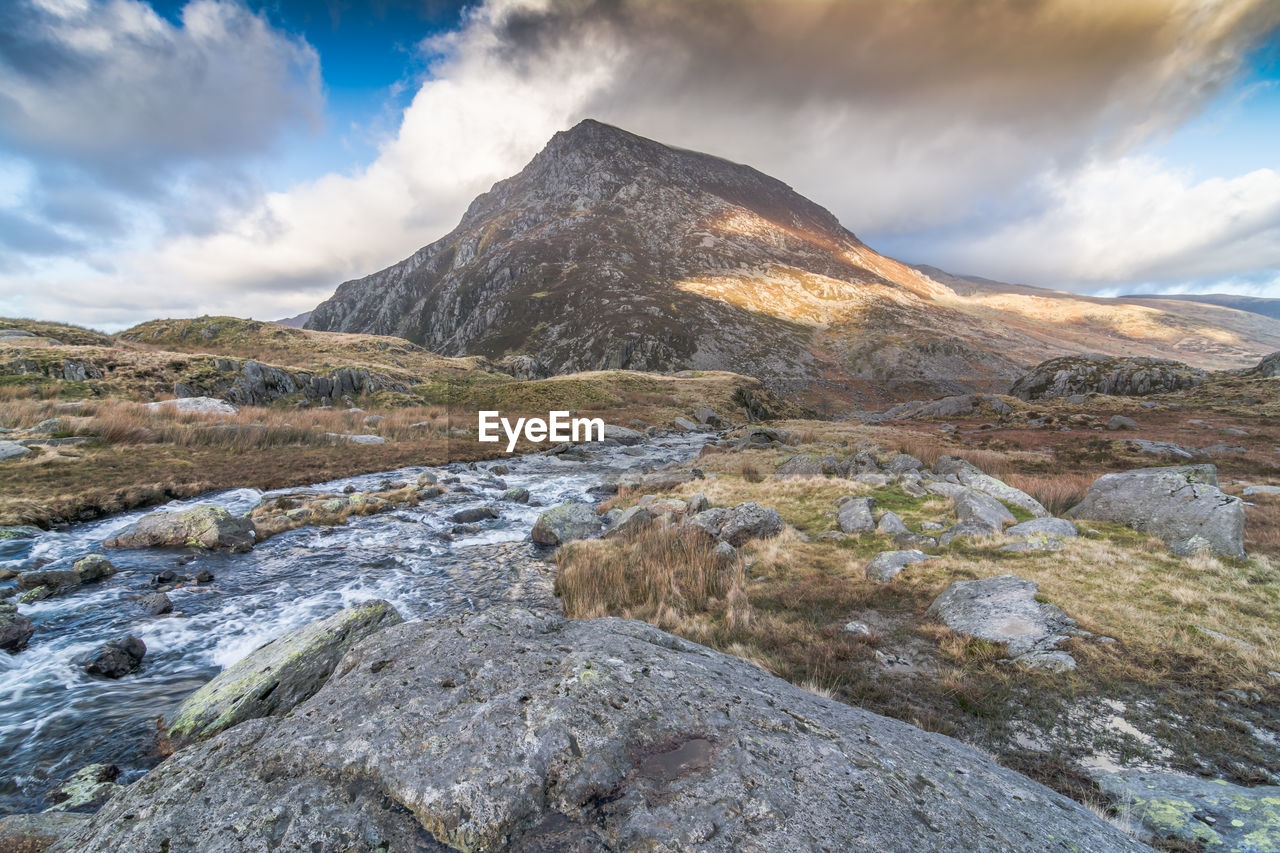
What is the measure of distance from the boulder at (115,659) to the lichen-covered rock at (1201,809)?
47.2 feet

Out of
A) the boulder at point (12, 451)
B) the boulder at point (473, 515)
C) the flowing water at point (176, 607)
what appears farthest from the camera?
the boulder at point (473, 515)

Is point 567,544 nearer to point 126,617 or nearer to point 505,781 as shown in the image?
point 126,617

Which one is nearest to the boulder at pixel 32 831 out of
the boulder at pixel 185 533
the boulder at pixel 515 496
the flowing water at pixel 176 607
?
the flowing water at pixel 176 607

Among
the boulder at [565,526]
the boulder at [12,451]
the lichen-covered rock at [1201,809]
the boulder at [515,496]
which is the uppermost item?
the boulder at [12,451]

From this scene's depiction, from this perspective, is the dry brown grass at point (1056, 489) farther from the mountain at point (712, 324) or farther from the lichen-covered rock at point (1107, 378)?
the mountain at point (712, 324)

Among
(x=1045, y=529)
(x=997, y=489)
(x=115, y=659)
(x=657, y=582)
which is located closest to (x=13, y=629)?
(x=115, y=659)

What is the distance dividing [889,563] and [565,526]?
1014 centimetres

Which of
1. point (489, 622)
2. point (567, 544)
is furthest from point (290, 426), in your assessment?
point (489, 622)

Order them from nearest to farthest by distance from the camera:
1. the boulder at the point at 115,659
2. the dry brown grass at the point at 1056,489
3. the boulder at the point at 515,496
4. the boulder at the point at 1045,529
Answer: the boulder at the point at 115,659 → the boulder at the point at 1045,529 → the dry brown grass at the point at 1056,489 → the boulder at the point at 515,496

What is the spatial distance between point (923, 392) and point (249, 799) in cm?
13237

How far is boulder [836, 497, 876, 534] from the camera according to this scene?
14.4 m

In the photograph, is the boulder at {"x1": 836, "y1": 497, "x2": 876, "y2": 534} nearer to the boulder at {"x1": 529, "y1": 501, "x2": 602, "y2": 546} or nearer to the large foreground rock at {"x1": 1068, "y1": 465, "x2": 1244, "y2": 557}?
the large foreground rock at {"x1": 1068, "y1": 465, "x2": 1244, "y2": 557}

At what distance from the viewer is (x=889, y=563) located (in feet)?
37.2

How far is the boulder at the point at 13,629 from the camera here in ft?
27.1
